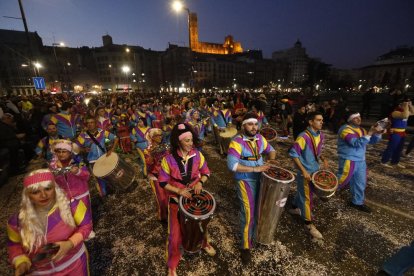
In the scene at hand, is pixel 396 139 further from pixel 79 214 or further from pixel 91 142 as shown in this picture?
pixel 91 142

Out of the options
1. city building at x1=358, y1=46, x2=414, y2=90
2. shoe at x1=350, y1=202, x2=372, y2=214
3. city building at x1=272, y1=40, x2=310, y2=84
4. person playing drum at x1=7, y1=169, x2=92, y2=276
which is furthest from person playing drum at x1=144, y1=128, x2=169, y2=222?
city building at x1=272, y1=40, x2=310, y2=84

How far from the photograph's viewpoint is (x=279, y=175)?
298 cm

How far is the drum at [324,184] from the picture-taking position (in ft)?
11.1

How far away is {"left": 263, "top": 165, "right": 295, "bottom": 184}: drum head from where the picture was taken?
9.15ft

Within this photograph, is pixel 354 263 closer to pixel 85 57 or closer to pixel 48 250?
pixel 48 250

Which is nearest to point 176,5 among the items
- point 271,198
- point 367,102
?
point 271,198

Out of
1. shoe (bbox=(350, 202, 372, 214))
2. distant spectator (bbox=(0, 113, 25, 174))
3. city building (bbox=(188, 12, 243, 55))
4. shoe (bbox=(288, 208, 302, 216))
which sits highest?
city building (bbox=(188, 12, 243, 55))

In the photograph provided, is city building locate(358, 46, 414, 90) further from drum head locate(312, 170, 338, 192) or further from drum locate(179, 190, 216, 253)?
drum locate(179, 190, 216, 253)

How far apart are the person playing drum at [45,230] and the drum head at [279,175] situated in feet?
7.55

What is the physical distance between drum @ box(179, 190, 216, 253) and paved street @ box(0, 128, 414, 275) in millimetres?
778

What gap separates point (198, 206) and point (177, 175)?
0.53m

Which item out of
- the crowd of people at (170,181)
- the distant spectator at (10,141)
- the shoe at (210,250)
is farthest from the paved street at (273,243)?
the distant spectator at (10,141)

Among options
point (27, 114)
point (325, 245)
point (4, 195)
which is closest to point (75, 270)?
point (325, 245)

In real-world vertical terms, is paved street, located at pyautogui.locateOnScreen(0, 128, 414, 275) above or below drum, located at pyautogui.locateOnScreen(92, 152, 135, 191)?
below
